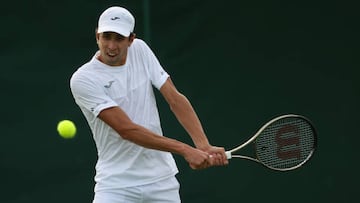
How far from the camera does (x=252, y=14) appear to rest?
6.61 meters

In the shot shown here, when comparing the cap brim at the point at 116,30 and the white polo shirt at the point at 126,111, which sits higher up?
the cap brim at the point at 116,30

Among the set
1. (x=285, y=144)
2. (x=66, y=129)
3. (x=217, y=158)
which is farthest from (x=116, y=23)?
(x=66, y=129)

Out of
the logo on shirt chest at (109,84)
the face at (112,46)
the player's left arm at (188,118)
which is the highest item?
the face at (112,46)

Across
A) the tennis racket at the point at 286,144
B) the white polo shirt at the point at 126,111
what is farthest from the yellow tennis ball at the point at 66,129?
the tennis racket at the point at 286,144

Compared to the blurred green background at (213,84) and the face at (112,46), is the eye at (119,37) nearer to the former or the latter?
the face at (112,46)

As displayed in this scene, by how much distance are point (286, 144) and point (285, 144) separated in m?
0.01

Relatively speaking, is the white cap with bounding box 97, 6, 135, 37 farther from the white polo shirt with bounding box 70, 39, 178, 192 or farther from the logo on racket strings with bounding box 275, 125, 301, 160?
the logo on racket strings with bounding box 275, 125, 301, 160

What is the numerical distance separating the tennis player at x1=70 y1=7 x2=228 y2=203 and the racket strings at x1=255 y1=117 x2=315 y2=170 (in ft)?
1.71

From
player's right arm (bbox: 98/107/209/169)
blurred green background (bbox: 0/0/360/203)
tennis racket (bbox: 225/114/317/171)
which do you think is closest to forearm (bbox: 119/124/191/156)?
player's right arm (bbox: 98/107/209/169)

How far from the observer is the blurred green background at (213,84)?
6297 mm

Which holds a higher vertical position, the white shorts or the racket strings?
the racket strings

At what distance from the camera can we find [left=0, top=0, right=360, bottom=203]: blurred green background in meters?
6.30

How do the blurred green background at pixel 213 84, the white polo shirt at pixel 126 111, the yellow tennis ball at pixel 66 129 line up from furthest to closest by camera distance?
the blurred green background at pixel 213 84 → the yellow tennis ball at pixel 66 129 → the white polo shirt at pixel 126 111

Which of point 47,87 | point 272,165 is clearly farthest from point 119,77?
point 47,87
